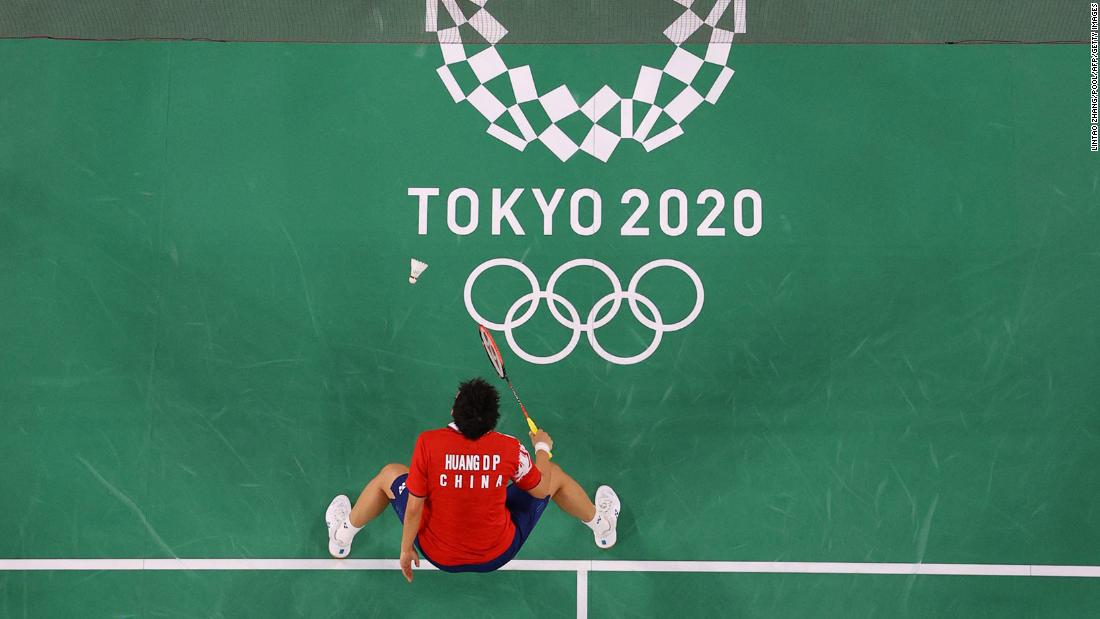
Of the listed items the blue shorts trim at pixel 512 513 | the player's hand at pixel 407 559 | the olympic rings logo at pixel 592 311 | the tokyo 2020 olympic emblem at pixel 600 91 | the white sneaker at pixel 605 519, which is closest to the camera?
the player's hand at pixel 407 559

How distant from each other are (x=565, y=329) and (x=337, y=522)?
2021mm

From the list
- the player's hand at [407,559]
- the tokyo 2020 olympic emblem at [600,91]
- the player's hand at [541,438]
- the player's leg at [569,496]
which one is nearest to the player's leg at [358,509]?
the player's hand at [407,559]

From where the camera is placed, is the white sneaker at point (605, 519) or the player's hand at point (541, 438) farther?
the white sneaker at point (605, 519)

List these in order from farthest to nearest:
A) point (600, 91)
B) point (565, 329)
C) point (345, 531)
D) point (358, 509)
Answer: point (600, 91)
point (565, 329)
point (345, 531)
point (358, 509)

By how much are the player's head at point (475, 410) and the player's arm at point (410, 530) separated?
1.67 ft

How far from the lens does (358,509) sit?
5.61 m

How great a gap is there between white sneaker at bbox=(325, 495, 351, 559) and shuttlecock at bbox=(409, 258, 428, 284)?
5.24 ft

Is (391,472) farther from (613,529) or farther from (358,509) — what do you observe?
(613,529)

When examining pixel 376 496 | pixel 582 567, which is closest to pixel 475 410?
pixel 376 496

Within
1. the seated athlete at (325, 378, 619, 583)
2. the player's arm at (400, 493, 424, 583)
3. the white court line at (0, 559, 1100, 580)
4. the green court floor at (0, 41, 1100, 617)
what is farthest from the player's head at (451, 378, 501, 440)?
the white court line at (0, 559, 1100, 580)

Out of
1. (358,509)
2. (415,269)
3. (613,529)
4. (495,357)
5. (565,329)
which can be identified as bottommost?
(613,529)

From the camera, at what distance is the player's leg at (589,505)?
18.2ft

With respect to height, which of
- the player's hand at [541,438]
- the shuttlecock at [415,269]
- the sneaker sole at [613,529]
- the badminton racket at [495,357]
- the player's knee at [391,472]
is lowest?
the sneaker sole at [613,529]

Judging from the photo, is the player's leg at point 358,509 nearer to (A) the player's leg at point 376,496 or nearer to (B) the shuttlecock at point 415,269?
(A) the player's leg at point 376,496
